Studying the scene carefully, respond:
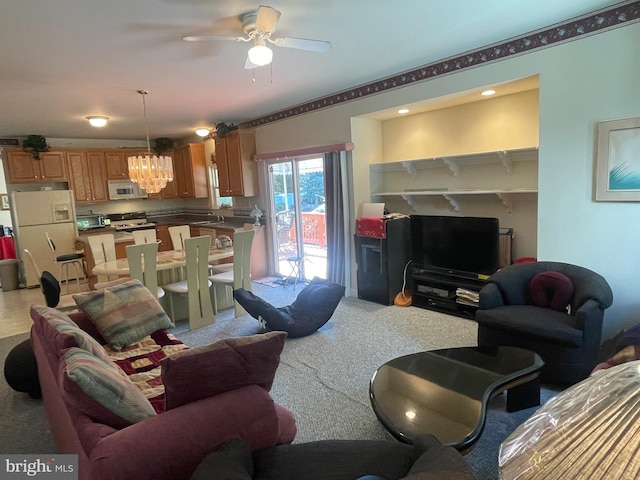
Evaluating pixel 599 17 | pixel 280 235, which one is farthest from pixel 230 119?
pixel 599 17

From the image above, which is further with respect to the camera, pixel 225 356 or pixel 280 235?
pixel 280 235

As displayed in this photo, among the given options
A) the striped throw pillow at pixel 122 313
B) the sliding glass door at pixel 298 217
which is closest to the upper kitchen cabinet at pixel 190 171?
the sliding glass door at pixel 298 217

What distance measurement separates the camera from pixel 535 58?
321cm

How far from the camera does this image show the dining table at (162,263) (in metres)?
3.92

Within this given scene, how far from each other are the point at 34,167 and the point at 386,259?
614 centimetres

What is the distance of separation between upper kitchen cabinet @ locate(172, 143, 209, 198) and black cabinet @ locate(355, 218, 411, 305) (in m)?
3.95

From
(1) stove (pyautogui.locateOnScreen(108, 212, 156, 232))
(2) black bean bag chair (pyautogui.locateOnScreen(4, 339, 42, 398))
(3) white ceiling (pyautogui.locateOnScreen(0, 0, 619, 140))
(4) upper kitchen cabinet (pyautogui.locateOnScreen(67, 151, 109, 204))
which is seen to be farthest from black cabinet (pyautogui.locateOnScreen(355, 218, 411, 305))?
(4) upper kitchen cabinet (pyautogui.locateOnScreen(67, 151, 109, 204))

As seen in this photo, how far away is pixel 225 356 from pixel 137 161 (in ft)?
11.9

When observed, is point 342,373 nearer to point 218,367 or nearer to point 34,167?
point 218,367

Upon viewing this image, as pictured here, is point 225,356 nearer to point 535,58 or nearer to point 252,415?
point 252,415

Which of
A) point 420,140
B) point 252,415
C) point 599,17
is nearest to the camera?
point 252,415

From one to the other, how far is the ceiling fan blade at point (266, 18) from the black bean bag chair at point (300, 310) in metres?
2.29

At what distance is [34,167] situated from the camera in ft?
21.7

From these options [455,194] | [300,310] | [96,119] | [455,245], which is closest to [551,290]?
[455,245]
